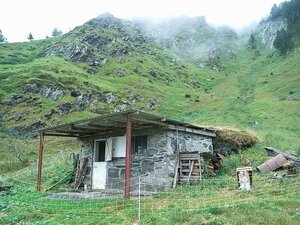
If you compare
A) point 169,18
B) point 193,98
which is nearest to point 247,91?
point 193,98

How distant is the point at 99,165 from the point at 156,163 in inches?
153

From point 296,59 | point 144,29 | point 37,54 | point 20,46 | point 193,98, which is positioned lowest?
point 193,98

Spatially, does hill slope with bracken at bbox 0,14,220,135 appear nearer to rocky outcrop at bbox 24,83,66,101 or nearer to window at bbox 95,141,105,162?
rocky outcrop at bbox 24,83,66,101

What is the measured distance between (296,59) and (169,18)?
3434 inches

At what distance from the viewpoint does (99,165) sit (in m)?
18.0

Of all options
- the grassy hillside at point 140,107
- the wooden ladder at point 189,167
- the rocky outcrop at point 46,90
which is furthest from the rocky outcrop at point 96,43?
the wooden ladder at point 189,167

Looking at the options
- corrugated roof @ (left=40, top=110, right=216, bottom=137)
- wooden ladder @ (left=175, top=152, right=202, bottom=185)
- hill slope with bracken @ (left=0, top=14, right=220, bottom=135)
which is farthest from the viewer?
hill slope with bracken @ (left=0, top=14, right=220, bottom=135)

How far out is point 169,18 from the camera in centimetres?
14162

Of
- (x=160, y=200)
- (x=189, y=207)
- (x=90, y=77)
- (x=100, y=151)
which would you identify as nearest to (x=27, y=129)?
(x=90, y=77)

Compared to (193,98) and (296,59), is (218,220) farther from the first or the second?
(296,59)

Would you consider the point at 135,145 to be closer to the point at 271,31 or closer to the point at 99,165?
the point at 99,165

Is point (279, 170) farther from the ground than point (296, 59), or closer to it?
closer to it

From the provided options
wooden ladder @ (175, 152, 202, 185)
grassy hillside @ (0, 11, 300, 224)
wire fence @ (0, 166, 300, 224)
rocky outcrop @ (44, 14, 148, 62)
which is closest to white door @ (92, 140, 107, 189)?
wire fence @ (0, 166, 300, 224)

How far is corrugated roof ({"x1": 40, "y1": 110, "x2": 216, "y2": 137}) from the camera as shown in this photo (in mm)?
13883
